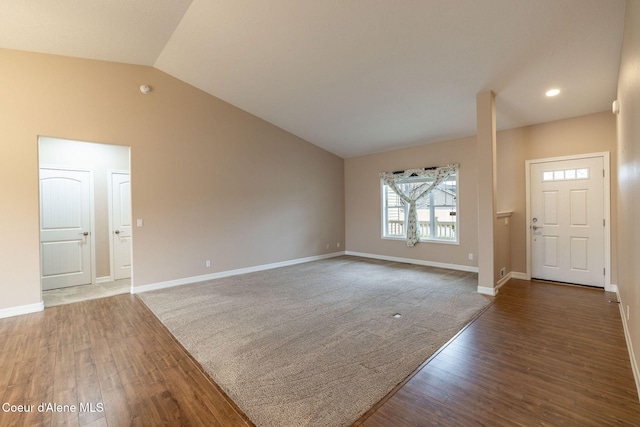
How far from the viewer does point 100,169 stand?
16.6 ft

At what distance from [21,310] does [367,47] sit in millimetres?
5396

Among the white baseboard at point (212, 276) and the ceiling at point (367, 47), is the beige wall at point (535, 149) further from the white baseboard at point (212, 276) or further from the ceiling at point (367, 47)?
the white baseboard at point (212, 276)

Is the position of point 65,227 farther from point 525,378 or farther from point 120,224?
point 525,378

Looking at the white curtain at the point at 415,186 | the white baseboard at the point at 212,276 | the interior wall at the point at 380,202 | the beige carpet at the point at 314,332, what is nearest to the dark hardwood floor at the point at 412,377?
the beige carpet at the point at 314,332

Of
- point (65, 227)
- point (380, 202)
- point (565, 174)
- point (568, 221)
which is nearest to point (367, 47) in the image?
point (565, 174)

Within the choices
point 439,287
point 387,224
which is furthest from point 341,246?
point 439,287

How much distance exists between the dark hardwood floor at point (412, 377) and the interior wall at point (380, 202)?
2.41 meters

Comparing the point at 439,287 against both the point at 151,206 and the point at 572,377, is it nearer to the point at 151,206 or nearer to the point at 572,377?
the point at 572,377

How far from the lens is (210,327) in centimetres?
302

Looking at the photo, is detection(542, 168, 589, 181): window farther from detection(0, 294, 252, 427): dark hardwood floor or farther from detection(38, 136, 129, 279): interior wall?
detection(38, 136, 129, 279): interior wall

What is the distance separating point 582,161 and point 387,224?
12.1 ft

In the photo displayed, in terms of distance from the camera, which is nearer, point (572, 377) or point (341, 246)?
point (572, 377)

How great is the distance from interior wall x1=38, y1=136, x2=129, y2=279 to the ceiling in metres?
1.73

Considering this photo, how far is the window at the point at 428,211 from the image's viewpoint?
19.1 ft
